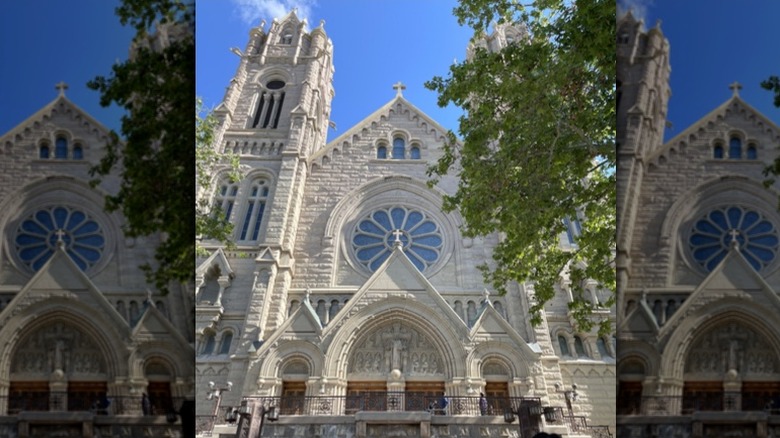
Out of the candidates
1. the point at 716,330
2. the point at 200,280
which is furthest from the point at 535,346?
the point at 716,330

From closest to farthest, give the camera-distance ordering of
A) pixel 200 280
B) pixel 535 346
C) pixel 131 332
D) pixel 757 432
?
pixel 757 432, pixel 131 332, pixel 535 346, pixel 200 280

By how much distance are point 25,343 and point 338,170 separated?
51.8 ft

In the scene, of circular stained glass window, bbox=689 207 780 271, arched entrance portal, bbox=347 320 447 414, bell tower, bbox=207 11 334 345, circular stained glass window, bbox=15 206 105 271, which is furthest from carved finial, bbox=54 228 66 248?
bell tower, bbox=207 11 334 345

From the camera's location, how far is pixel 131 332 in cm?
166

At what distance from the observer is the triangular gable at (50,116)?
5.74ft

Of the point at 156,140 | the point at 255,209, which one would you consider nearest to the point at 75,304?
the point at 156,140

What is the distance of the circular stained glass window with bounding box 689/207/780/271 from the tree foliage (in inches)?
55.3

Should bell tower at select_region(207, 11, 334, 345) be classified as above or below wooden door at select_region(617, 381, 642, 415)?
above

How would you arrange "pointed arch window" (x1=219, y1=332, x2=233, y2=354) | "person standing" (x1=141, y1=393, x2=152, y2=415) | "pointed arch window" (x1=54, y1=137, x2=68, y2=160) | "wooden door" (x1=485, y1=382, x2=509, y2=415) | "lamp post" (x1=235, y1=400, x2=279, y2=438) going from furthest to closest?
"pointed arch window" (x1=219, y1=332, x2=233, y2=354) → "wooden door" (x1=485, y1=382, x2=509, y2=415) → "lamp post" (x1=235, y1=400, x2=279, y2=438) → "pointed arch window" (x1=54, y1=137, x2=68, y2=160) → "person standing" (x1=141, y1=393, x2=152, y2=415)

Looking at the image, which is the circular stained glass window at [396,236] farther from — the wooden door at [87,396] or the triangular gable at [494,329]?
the wooden door at [87,396]

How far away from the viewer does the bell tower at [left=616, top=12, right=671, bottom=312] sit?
4.87 feet

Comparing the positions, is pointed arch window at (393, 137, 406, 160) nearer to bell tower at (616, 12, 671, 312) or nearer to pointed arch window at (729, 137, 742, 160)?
bell tower at (616, 12, 671, 312)

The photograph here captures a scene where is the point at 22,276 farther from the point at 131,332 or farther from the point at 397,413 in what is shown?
the point at 397,413

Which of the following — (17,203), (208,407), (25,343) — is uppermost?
(17,203)
